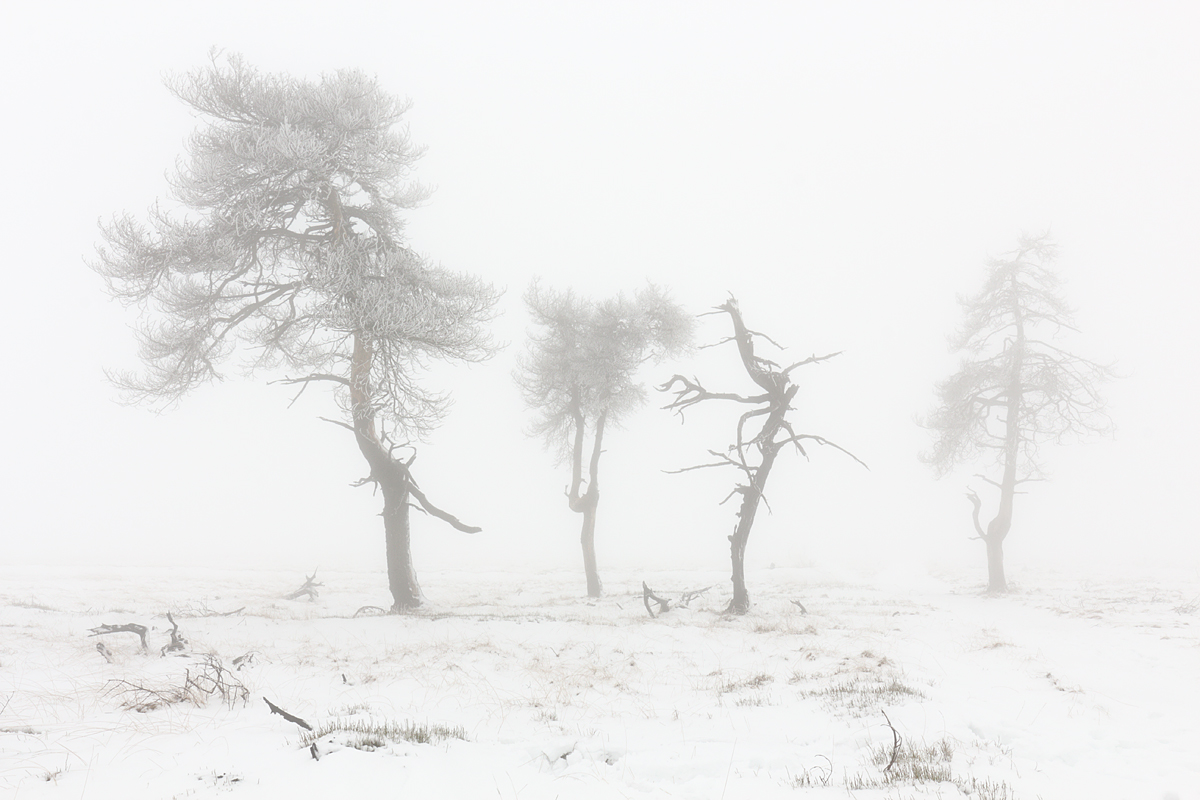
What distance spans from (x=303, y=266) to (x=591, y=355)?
953 cm

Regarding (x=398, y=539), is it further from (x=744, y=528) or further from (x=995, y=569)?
(x=995, y=569)

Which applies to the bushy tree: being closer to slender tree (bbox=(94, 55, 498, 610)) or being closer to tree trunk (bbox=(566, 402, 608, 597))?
tree trunk (bbox=(566, 402, 608, 597))

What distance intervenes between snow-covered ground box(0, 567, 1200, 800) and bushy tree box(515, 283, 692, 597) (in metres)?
6.98

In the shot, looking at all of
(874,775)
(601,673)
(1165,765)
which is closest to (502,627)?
(601,673)

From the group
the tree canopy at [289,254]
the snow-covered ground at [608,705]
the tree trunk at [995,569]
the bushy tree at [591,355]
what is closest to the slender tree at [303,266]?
the tree canopy at [289,254]

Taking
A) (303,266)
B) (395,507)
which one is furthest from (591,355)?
(303,266)

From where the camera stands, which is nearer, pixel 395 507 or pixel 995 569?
pixel 395 507

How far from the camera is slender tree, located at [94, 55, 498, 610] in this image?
39.8ft

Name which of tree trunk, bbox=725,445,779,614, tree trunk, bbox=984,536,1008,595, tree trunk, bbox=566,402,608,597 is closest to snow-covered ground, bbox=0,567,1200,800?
tree trunk, bbox=725,445,779,614

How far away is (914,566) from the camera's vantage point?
35.1 meters

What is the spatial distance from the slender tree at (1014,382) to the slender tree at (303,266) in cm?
1785

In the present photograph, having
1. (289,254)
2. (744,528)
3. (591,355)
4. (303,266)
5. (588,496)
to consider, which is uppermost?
(289,254)

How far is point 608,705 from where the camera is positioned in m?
6.68

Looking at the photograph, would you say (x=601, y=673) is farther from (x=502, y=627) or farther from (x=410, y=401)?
(x=410, y=401)
